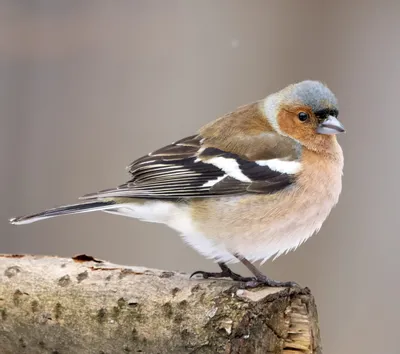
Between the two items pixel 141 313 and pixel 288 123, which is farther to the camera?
pixel 288 123

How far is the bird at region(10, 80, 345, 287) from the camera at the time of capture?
280cm

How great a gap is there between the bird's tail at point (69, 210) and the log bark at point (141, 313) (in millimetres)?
176

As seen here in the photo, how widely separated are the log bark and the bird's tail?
18 cm

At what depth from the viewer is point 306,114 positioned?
3.05 metres

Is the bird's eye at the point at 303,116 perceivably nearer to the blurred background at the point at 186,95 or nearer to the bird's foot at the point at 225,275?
the bird's foot at the point at 225,275

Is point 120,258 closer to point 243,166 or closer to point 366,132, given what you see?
point 366,132

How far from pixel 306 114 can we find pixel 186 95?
185cm

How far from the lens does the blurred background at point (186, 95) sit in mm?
4758

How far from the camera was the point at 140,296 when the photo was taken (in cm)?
241

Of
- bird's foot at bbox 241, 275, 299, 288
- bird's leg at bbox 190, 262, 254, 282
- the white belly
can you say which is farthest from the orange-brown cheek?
bird's foot at bbox 241, 275, 299, 288

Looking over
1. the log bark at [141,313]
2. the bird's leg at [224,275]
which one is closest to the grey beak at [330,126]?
the bird's leg at [224,275]

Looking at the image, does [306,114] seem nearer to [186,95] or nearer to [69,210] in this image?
[69,210]

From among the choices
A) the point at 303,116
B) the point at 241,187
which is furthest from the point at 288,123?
the point at 241,187

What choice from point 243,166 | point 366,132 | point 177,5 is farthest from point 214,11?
point 243,166
